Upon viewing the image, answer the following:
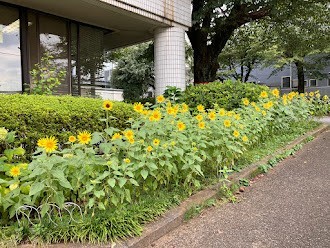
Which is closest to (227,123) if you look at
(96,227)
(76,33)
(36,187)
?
(96,227)

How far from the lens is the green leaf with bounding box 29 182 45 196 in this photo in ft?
6.67

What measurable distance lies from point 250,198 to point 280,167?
127 centimetres

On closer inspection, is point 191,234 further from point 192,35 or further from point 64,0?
point 192,35

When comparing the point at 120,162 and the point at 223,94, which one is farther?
the point at 223,94

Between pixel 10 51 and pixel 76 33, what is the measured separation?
177cm

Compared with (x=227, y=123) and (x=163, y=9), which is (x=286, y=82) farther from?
(x=227, y=123)

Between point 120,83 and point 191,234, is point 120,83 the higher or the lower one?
the higher one

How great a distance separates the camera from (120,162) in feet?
8.33

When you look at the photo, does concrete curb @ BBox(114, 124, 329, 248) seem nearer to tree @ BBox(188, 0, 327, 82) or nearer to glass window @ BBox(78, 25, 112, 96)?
tree @ BBox(188, 0, 327, 82)

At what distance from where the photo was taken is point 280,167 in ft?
14.0

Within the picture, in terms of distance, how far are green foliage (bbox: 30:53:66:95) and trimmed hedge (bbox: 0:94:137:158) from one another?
167 cm

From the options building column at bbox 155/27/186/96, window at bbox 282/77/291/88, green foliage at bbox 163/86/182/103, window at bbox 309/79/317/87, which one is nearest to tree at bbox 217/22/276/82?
window at bbox 282/77/291/88

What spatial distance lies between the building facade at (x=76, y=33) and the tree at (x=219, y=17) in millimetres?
1060

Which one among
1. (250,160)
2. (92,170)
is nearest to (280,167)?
(250,160)
